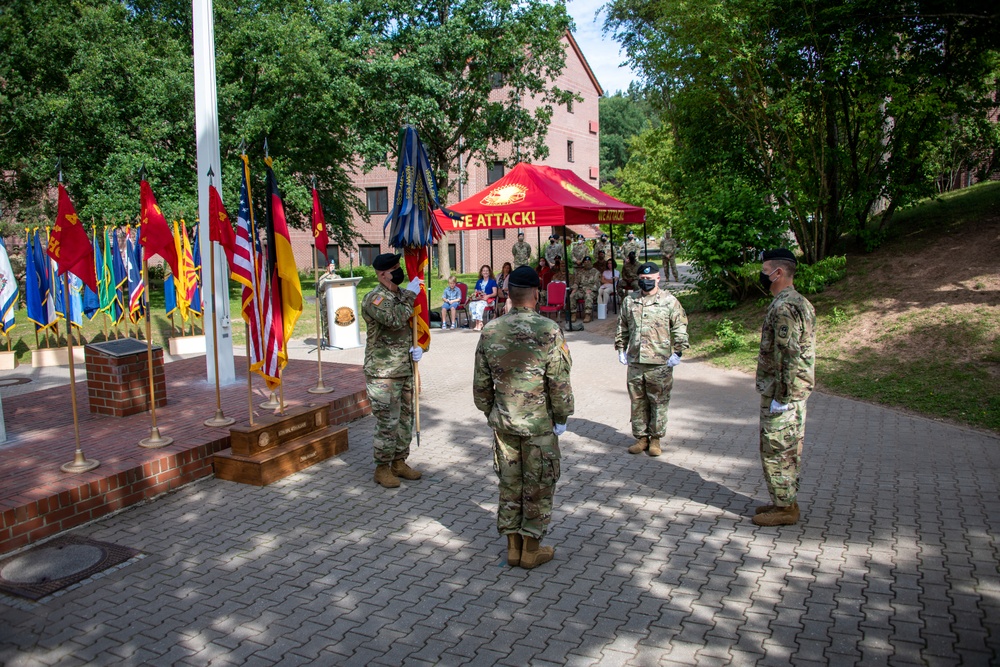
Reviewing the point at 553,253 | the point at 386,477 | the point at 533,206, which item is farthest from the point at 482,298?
the point at 386,477

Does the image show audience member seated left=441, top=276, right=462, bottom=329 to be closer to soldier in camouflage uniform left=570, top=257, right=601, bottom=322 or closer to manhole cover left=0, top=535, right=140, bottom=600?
soldier in camouflage uniform left=570, top=257, right=601, bottom=322

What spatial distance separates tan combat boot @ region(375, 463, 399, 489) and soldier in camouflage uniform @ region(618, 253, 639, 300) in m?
10.6

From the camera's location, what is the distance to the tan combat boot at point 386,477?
665cm

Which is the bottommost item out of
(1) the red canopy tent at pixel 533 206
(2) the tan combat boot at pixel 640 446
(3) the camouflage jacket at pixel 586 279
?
(2) the tan combat boot at pixel 640 446

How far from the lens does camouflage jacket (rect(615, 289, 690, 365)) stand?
732 cm

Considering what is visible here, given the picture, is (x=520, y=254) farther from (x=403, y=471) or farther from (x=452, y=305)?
(x=403, y=471)

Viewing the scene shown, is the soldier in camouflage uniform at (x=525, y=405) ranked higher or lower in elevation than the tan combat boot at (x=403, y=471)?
higher

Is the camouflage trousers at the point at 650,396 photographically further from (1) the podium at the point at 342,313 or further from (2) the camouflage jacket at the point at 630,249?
(2) the camouflage jacket at the point at 630,249

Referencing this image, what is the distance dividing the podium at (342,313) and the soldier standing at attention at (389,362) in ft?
25.3

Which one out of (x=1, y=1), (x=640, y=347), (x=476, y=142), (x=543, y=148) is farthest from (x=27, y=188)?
(x=640, y=347)

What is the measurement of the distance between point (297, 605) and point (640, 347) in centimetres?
419

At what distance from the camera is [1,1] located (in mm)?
22406

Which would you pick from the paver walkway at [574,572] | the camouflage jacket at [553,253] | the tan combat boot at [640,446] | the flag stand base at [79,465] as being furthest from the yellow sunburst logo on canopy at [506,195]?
the flag stand base at [79,465]

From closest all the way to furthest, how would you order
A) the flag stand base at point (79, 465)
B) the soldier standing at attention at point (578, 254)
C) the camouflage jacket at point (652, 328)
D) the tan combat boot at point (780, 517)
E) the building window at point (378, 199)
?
the tan combat boot at point (780, 517) < the flag stand base at point (79, 465) < the camouflage jacket at point (652, 328) < the soldier standing at attention at point (578, 254) < the building window at point (378, 199)
